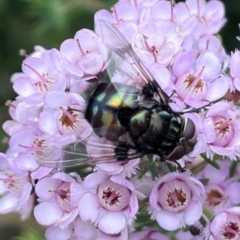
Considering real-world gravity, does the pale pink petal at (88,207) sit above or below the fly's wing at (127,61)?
below

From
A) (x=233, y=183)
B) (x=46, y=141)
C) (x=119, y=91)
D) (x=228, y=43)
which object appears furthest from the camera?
(x=228, y=43)

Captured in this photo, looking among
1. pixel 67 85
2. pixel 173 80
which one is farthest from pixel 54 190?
pixel 173 80

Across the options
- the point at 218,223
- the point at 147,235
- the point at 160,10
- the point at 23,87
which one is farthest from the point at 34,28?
the point at 218,223

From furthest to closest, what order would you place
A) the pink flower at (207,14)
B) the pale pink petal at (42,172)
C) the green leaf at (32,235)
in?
the green leaf at (32,235), the pink flower at (207,14), the pale pink petal at (42,172)

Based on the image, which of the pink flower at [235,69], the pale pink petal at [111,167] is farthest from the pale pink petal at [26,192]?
the pink flower at [235,69]

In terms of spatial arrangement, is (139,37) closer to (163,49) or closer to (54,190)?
(163,49)

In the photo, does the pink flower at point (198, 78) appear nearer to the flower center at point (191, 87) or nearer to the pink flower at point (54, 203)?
the flower center at point (191, 87)
